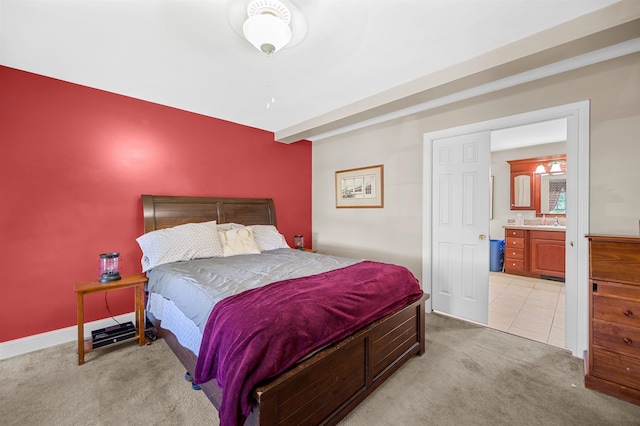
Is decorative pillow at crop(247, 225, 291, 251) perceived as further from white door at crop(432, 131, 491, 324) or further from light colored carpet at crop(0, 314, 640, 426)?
white door at crop(432, 131, 491, 324)

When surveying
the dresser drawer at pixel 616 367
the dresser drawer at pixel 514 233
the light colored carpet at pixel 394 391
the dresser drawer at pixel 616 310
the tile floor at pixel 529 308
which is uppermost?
the dresser drawer at pixel 514 233

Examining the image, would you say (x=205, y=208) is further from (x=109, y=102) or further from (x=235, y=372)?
(x=235, y=372)

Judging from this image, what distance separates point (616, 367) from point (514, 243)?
3.66 m

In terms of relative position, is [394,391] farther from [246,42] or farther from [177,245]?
[246,42]

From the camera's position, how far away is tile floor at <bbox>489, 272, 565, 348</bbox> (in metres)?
2.84

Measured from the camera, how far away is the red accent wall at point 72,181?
2.41 m

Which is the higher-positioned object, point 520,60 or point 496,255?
point 520,60

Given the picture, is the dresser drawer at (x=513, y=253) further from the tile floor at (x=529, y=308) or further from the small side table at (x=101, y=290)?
the small side table at (x=101, y=290)

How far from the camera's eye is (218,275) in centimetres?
218

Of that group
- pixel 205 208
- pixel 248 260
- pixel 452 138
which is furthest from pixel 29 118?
pixel 452 138

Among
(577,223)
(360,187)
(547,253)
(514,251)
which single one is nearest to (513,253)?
(514,251)

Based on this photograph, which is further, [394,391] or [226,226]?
[226,226]

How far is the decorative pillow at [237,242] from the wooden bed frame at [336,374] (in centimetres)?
97

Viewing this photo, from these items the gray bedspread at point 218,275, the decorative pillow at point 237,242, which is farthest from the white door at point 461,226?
the decorative pillow at point 237,242
